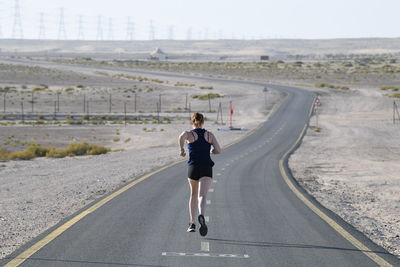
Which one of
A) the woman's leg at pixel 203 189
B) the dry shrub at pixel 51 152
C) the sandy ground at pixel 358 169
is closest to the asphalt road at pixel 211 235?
the woman's leg at pixel 203 189

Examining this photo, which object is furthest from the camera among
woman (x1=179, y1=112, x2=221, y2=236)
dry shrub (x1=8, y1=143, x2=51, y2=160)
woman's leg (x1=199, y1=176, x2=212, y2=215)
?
dry shrub (x1=8, y1=143, x2=51, y2=160)

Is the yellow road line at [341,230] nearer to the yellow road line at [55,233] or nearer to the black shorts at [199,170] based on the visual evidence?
the black shorts at [199,170]

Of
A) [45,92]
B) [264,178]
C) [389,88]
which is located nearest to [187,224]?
[264,178]

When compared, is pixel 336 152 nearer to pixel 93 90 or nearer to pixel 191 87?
pixel 93 90

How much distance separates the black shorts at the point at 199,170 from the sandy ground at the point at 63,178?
10.0 ft

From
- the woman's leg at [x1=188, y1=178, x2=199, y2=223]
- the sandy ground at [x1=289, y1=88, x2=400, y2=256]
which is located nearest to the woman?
the woman's leg at [x1=188, y1=178, x2=199, y2=223]

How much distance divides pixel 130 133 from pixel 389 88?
5563 cm

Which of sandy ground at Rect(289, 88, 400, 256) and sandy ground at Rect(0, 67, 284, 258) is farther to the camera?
sandy ground at Rect(289, 88, 400, 256)

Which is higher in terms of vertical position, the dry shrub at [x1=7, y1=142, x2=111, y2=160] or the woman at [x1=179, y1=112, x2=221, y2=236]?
the woman at [x1=179, y1=112, x2=221, y2=236]

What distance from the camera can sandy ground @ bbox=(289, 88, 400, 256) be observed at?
14.0m

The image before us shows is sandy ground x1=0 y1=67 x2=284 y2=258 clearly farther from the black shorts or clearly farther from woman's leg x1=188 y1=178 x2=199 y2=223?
the black shorts

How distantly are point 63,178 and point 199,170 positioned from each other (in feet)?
43.6

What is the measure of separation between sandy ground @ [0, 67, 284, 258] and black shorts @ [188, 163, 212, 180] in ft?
10.0

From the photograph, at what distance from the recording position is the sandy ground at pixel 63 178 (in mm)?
12883
